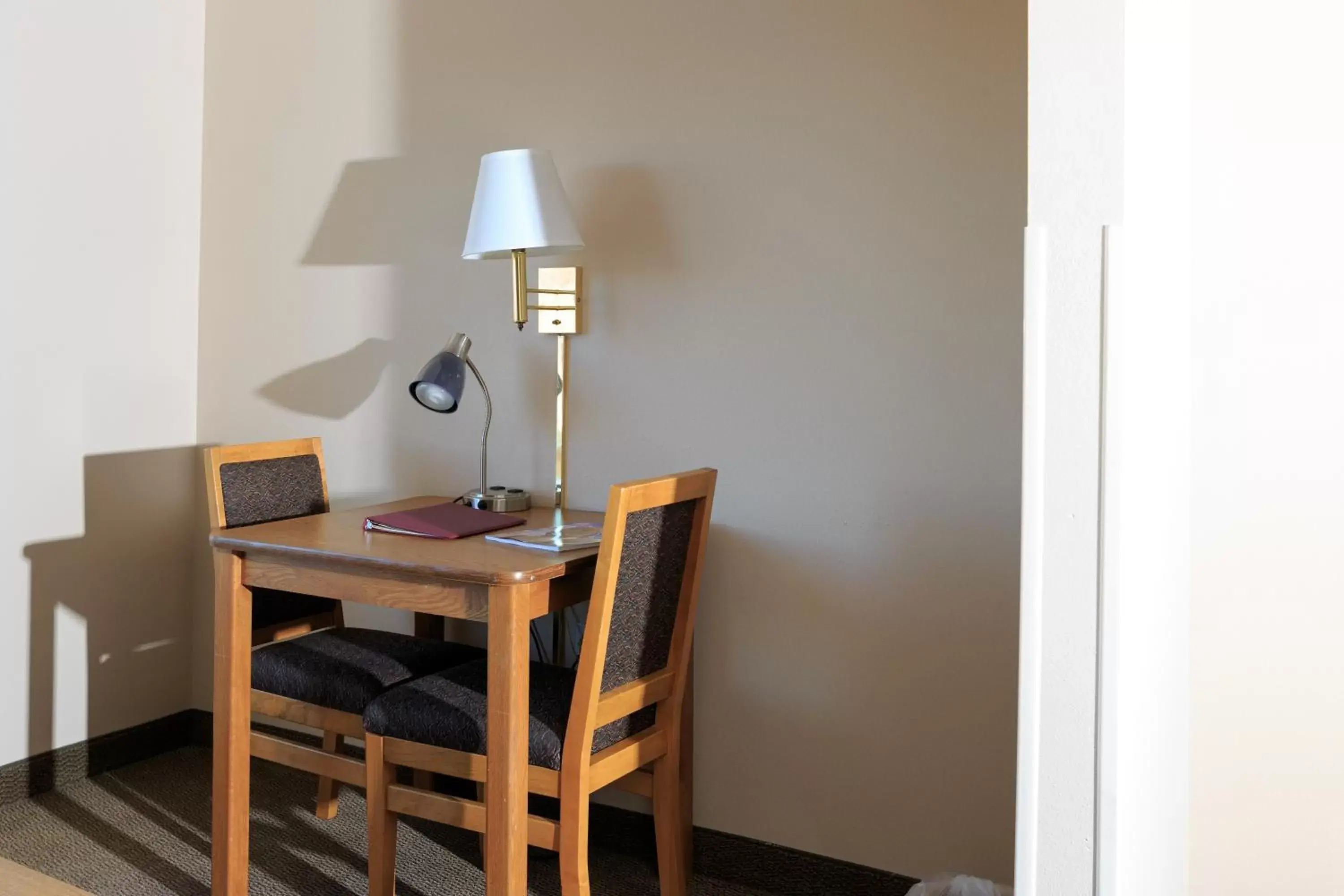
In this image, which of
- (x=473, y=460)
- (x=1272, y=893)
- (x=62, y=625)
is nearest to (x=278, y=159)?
(x=473, y=460)

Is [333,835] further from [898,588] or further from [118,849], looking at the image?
[898,588]

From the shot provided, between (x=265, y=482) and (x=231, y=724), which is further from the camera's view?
(x=265, y=482)

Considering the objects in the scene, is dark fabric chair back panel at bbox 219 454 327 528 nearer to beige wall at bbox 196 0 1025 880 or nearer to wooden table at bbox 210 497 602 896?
wooden table at bbox 210 497 602 896

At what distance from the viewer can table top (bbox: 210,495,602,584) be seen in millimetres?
1811

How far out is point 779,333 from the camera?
88.6 inches

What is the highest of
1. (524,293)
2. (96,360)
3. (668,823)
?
(524,293)

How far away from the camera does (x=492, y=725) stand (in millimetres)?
1783

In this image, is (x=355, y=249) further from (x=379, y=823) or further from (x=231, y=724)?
(x=379, y=823)

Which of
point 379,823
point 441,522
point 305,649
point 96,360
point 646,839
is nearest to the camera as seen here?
point 379,823

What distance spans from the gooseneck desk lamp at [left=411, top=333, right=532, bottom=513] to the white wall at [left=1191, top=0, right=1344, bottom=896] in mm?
1385

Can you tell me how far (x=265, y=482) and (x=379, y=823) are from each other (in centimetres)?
85

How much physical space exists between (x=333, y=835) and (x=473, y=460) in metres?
0.91

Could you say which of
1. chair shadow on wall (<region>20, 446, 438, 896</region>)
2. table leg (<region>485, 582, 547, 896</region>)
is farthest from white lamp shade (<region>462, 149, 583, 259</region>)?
chair shadow on wall (<region>20, 446, 438, 896</region>)

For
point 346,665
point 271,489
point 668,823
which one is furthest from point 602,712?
point 271,489
